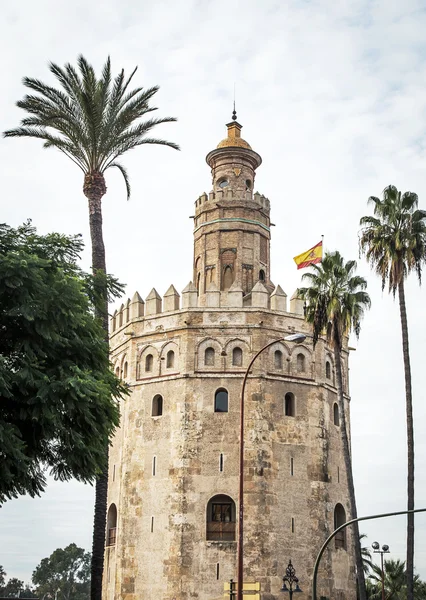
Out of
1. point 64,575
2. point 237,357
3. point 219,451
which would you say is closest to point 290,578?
point 219,451

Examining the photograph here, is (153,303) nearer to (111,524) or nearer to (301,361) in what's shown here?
(301,361)

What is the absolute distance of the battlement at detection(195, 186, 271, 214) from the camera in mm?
41287

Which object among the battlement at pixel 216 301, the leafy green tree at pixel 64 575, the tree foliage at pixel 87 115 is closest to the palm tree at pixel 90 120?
the tree foliage at pixel 87 115

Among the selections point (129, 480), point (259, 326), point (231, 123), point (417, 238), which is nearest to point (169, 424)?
point (129, 480)

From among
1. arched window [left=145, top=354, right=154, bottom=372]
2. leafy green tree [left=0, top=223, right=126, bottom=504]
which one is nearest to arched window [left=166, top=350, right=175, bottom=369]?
arched window [left=145, top=354, right=154, bottom=372]

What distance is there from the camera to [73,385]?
17531mm

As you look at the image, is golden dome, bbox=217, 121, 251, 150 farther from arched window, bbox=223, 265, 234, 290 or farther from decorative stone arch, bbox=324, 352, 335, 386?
decorative stone arch, bbox=324, 352, 335, 386

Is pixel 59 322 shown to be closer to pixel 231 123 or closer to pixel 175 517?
pixel 175 517

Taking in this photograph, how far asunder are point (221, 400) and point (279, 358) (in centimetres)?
346

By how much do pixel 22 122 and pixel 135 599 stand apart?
2062 centimetres

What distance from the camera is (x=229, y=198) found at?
1626 inches

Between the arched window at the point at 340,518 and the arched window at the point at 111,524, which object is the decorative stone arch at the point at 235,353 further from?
the arched window at the point at 111,524

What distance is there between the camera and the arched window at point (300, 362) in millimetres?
37062

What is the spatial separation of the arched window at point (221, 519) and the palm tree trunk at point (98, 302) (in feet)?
37.6
